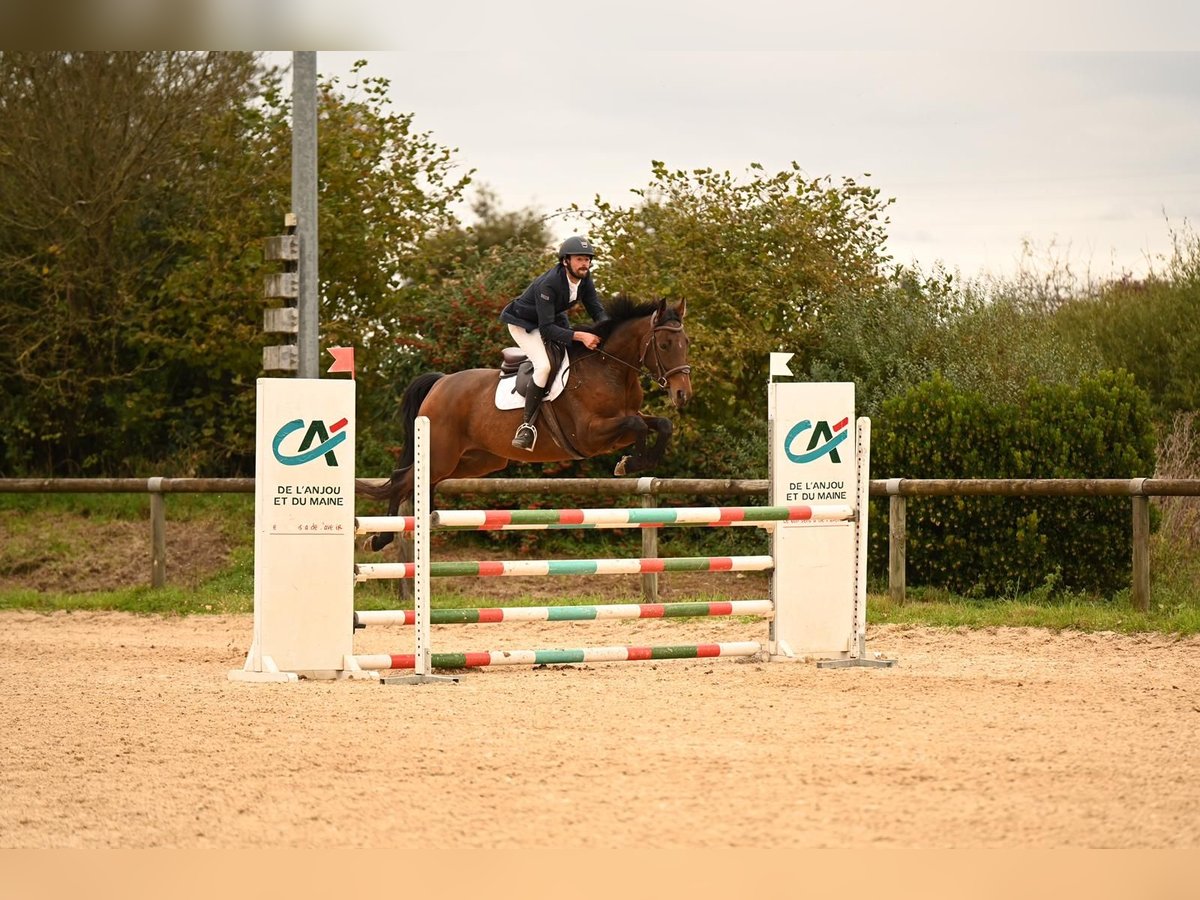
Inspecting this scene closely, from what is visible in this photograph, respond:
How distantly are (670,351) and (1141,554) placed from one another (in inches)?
132

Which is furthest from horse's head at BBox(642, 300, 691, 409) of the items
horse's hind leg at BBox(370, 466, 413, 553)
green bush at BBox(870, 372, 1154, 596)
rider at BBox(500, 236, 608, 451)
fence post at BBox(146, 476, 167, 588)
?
fence post at BBox(146, 476, 167, 588)

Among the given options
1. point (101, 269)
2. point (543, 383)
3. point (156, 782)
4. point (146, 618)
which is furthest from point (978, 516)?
point (101, 269)

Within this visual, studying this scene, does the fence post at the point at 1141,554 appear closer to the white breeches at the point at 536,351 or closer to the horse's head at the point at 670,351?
the horse's head at the point at 670,351

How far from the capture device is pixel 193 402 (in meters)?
13.3

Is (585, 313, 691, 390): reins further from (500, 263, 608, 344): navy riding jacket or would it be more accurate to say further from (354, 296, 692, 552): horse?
(500, 263, 608, 344): navy riding jacket

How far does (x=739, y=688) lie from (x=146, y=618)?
507cm

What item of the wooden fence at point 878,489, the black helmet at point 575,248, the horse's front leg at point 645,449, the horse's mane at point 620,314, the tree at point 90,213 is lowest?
the wooden fence at point 878,489

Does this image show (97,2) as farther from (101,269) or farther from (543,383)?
→ (101,269)

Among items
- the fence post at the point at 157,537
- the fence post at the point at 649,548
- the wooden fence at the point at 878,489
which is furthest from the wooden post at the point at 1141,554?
the fence post at the point at 157,537

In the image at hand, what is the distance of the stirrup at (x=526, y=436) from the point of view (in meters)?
6.73

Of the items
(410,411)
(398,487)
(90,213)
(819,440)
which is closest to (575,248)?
(819,440)

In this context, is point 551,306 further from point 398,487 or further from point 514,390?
point 398,487

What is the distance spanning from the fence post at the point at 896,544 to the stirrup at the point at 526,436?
2.73 metres

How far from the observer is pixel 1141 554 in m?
7.88
